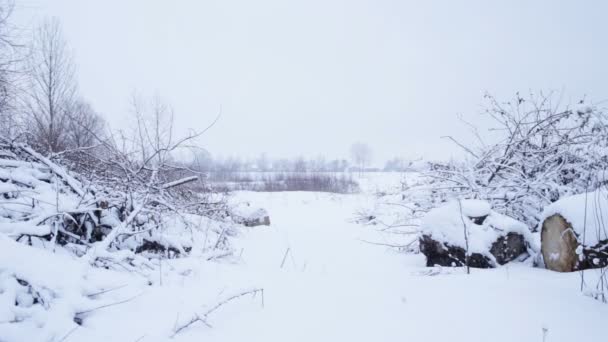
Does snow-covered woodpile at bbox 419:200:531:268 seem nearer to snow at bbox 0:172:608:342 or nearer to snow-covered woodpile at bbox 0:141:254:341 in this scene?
snow at bbox 0:172:608:342

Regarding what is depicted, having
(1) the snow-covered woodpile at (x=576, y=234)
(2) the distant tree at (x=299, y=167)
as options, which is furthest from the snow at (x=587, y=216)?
(2) the distant tree at (x=299, y=167)

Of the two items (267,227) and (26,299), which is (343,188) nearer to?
(267,227)

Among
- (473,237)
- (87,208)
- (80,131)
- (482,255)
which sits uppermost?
(80,131)

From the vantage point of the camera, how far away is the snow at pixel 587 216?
262 cm

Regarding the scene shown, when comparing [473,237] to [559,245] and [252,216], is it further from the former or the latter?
[252,216]

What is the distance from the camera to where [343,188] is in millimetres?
31375

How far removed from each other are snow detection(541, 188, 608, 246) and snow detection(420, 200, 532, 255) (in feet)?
2.37

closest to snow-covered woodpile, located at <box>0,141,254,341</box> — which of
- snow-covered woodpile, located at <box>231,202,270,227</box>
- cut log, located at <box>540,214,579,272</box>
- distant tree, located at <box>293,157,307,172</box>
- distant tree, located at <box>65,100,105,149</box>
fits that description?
distant tree, located at <box>65,100,105,149</box>

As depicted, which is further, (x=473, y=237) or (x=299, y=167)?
(x=299, y=167)

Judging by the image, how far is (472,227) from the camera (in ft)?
11.8

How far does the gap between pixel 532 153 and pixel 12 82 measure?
10427mm

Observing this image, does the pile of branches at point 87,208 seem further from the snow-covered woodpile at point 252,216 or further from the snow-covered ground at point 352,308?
the snow-covered woodpile at point 252,216

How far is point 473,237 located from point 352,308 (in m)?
2.19

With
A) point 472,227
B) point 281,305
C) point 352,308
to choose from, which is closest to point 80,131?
point 281,305
